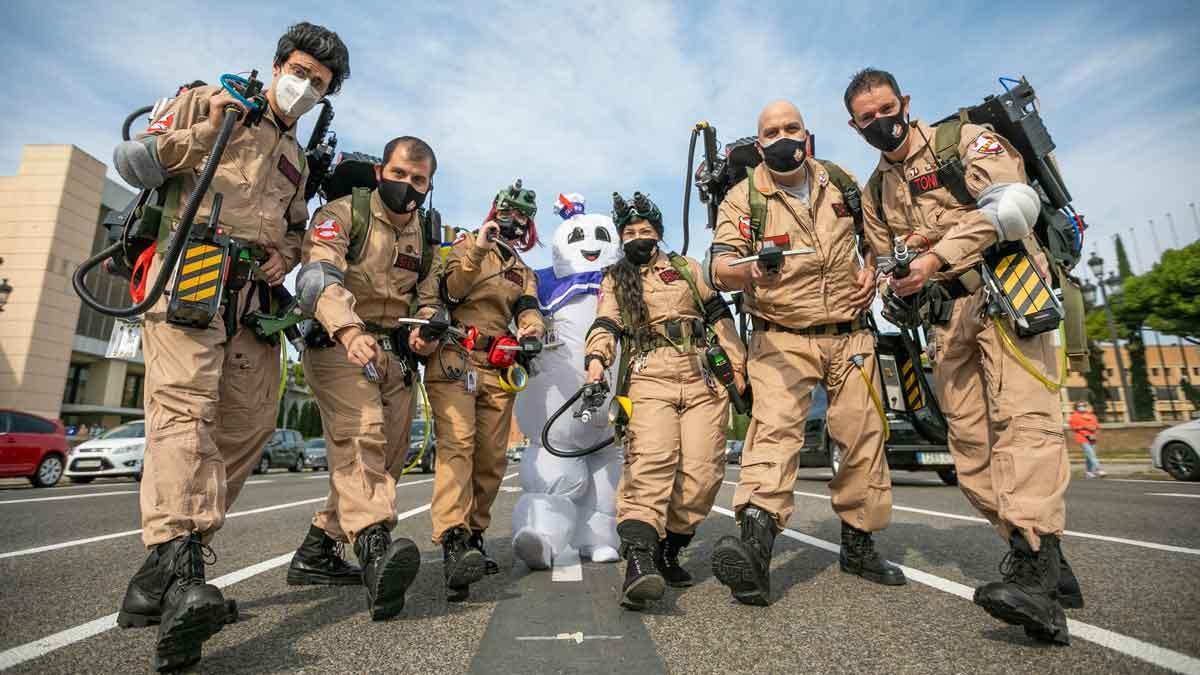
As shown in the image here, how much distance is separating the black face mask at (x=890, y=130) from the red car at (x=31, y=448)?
534 inches

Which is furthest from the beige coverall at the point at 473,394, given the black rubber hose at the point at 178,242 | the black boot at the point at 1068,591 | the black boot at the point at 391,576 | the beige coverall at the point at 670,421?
the black boot at the point at 1068,591

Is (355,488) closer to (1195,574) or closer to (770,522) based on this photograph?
(770,522)

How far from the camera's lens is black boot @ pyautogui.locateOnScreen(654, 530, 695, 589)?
305 centimetres

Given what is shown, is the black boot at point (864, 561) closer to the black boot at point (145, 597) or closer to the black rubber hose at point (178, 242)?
the black boot at point (145, 597)

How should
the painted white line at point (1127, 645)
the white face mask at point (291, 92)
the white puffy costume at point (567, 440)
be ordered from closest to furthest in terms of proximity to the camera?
1. the painted white line at point (1127, 645)
2. the white face mask at point (291, 92)
3. the white puffy costume at point (567, 440)

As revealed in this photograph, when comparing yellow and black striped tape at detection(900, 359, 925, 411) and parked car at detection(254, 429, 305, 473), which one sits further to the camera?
parked car at detection(254, 429, 305, 473)

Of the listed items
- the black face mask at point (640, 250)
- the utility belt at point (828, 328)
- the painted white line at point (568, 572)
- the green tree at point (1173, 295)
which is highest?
the green tree at point (1173, 295)

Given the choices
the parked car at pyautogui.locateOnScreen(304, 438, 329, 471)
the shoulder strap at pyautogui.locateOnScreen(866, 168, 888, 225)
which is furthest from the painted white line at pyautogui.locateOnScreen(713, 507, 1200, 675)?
the parked car at pyautogui.locateOnScreen(304, 438, 329, 471)

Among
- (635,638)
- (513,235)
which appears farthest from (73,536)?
(635,638)

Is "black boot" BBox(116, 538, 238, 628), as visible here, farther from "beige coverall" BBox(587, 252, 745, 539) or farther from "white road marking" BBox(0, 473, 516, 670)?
"beige coverall" BBox(587, 252, 745, 539)

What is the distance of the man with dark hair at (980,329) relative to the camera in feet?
7.33

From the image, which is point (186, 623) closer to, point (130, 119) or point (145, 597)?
point (145, 597)

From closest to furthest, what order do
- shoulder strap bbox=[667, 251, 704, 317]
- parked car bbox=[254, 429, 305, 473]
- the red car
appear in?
1. shoulder strap bbox=[667, 251, 704, 317]
2. the red car
3. parked car bbox=[254, 429, 305, 473]

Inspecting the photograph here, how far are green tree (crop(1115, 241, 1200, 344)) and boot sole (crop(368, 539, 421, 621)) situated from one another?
30790 mm
